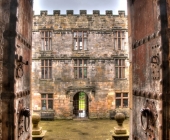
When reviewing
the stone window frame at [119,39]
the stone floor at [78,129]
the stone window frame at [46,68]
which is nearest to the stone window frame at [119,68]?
the stone window frame at [119,39]

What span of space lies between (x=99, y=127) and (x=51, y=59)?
21.7 ft

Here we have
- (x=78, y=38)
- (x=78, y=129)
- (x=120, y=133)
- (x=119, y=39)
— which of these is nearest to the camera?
(x=120, y=133)

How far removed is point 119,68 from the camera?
1739 centimetres

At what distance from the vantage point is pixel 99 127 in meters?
14.0

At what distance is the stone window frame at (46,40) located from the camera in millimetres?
17266

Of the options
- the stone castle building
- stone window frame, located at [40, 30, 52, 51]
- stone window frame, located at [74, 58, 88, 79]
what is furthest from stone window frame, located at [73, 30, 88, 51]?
stone window frame, located at [40, 30, 52, 51]

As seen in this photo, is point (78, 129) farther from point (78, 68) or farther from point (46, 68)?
point (46, 68)

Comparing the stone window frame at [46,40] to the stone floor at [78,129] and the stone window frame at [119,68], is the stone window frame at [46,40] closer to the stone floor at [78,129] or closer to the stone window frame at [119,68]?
the stone window frame at [119,68]

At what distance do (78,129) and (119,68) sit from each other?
6280mm

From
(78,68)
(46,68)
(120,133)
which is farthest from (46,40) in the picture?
(120,133)

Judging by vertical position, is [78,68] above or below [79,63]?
below

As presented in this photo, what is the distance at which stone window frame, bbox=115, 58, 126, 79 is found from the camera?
56.9 feet

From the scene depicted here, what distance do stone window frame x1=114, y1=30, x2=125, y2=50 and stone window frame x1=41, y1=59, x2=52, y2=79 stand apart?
5.54m

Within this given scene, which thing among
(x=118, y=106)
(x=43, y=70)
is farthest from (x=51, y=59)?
(x=118, y=106)
